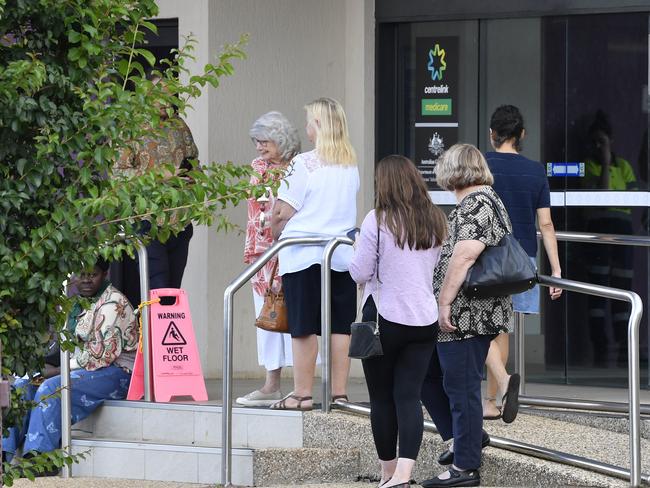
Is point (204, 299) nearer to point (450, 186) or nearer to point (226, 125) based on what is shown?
point (226, 125)

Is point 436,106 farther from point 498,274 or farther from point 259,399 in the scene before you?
point 498,274

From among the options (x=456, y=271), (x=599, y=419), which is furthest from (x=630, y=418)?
(x=599, y=419)

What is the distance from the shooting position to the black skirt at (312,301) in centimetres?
716

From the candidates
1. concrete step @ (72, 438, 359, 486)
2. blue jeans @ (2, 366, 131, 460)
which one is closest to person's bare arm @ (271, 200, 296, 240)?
concrete step @ (72, 438, 359, 486)

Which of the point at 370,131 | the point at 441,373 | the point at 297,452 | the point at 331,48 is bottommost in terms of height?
the point at 297,452

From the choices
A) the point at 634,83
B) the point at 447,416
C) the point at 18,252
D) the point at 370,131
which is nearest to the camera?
the point at 18,252

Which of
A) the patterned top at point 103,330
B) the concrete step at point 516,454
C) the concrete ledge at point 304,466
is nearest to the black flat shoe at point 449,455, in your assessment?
the concrete step at point 516,454

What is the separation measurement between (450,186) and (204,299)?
335 centimetres

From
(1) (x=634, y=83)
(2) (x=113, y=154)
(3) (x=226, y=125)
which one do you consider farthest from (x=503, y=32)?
(2) (x=113, y=154)

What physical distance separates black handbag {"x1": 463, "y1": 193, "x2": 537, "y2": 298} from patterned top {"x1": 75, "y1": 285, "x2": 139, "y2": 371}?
102 inches

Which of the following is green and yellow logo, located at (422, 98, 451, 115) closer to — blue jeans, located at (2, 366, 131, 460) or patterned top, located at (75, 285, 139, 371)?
patterned top, located at (75, 285, 139, 371)

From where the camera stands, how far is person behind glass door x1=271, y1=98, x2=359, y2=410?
7.11 metres

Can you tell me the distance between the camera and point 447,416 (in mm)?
6441

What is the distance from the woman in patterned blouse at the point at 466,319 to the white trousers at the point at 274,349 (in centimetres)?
174
